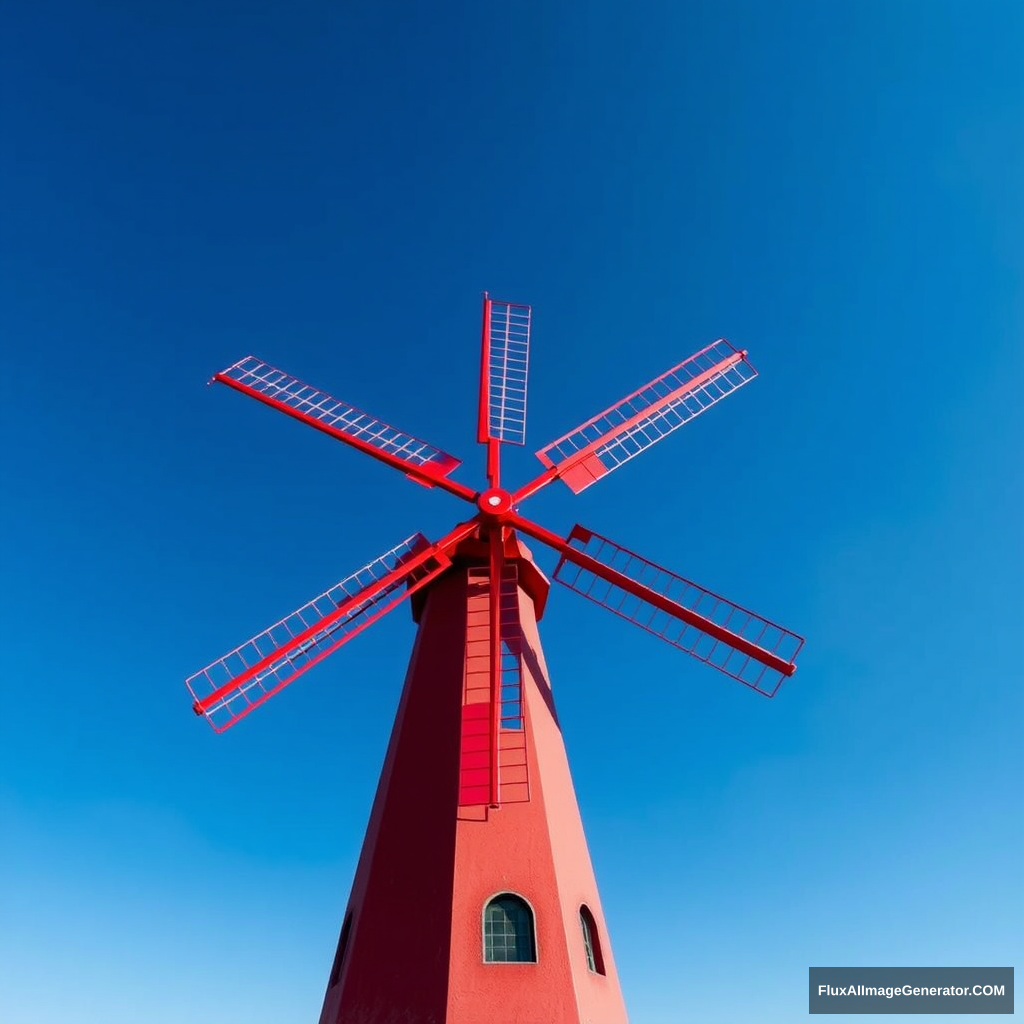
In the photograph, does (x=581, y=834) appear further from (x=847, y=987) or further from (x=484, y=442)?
(x=484, y=442)

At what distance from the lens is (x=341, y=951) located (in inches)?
434

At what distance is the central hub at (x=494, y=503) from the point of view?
43.1 ft

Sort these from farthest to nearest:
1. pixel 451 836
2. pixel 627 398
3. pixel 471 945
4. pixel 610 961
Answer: pixel 627 398, pixel 610 961, pixel 451 836, pixel 471 945

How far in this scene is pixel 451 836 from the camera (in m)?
10.1

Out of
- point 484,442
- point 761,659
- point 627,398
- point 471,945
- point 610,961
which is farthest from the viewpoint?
point 627,398

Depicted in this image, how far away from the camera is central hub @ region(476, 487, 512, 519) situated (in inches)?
517

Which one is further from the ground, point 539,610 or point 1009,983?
point 539,610

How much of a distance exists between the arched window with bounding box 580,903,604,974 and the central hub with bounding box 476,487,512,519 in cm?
600

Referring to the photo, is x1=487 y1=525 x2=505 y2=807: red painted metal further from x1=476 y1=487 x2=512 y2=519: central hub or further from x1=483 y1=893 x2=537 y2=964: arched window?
x1=483 y1=893 x2=537 y2=964: arched window

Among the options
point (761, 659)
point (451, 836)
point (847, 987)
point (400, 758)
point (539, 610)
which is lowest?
point (847, 987)

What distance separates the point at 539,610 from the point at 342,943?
6.11 meters

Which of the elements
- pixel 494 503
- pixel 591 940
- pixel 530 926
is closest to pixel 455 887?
pixel 530 926

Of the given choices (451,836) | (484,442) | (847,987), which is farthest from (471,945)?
(484,442)

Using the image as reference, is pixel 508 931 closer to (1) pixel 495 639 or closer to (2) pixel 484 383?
(1) pixel 495 639
